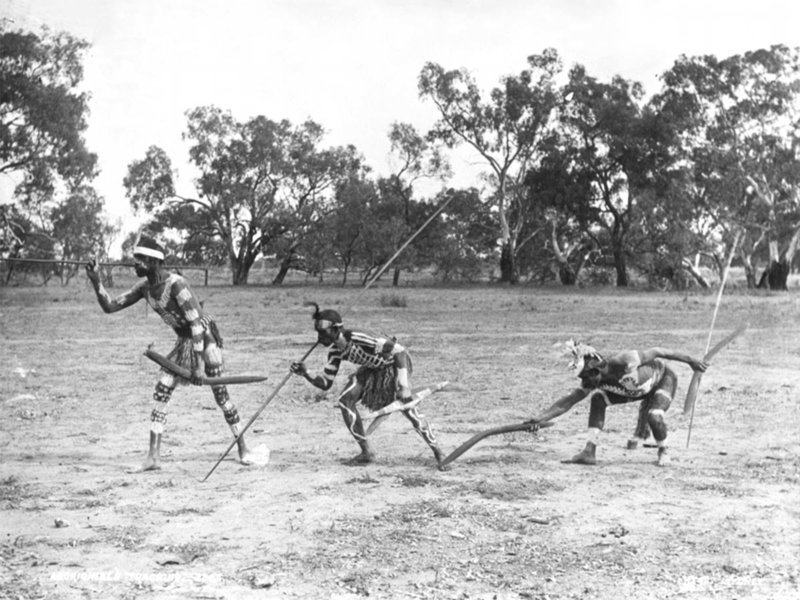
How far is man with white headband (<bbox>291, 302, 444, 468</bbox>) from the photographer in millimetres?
7902

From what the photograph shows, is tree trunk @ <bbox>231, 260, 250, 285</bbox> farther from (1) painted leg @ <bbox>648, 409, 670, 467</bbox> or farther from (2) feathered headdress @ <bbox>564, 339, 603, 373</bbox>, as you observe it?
(1) painted leg @ <bbox>648, 409, 670, 467</bbox>

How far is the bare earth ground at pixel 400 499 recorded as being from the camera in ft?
18.2

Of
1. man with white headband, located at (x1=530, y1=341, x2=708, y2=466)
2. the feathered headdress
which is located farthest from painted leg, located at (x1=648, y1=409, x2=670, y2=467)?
the feathered headdress

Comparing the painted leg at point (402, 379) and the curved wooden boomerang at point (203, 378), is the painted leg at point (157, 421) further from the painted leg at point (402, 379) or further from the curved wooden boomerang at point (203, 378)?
the painted leg at point (402, 379)

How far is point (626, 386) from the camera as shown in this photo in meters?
8.10

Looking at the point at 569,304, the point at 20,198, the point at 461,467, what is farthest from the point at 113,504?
the point at 569,304

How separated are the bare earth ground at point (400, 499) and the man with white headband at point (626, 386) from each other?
0.98 ft

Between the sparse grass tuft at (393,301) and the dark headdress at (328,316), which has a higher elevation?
the dark headdress at (328,316)

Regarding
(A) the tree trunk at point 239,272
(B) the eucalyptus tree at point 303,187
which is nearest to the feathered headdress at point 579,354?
(B) the eucalyptus tree at point 303,187

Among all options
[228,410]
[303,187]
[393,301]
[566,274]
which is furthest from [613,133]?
[566,274]

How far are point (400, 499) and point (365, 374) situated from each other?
1.48 meters

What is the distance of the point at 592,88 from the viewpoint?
16.6 m

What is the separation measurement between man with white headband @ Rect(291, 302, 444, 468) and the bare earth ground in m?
A: 0.35

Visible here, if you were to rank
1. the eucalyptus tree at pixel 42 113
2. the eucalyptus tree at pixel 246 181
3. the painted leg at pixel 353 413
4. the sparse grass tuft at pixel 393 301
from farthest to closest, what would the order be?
the sparse grass tuft at pixel 393 301 → the eucalyptus tree at pixel 246 181 → the eucalyptus tree at pixel 42 113 → the painted leg at pixel 353 413
